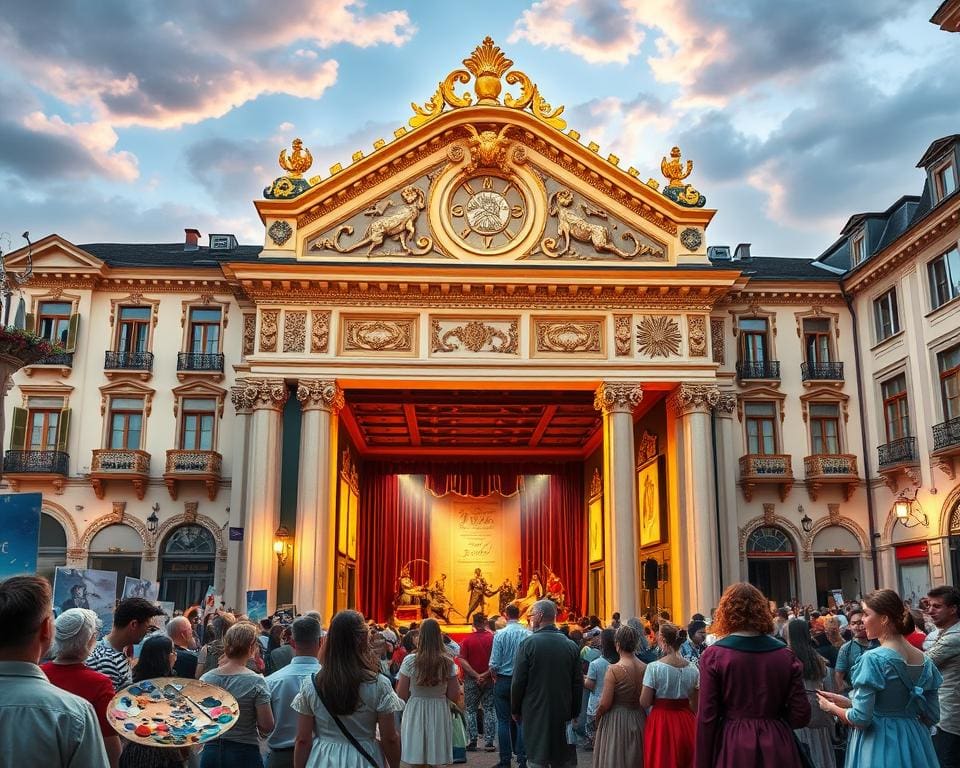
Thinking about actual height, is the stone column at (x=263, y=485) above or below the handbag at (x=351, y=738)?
above

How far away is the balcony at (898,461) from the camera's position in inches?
1028

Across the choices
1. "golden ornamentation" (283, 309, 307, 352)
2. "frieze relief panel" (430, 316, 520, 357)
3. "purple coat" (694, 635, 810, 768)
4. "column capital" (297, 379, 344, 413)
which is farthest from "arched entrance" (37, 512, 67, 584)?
"purple coat" (694, 635, 810, 768)

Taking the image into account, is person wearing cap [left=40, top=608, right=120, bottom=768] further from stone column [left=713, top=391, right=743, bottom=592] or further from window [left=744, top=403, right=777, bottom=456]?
window [left=744, top=403, right=777, bottom=456]

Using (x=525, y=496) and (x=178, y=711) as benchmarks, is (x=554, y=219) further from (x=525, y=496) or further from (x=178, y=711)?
(x=178, y=711)

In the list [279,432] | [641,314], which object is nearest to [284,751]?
[279,432]

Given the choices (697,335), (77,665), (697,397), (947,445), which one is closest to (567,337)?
→ (697,335)

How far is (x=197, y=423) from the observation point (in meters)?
28.4

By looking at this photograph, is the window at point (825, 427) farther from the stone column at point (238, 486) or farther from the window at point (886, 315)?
the stone column at point (238, 486)

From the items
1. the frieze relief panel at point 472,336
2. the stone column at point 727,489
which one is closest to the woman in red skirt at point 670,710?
the frieze relief panel at point 472,336

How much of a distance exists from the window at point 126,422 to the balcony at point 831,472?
21162 millimetres

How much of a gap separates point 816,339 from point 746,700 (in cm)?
2692

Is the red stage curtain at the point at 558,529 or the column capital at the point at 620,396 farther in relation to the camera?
the red stage curtain at the point at 558,529

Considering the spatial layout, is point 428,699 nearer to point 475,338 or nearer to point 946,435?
point 475,338

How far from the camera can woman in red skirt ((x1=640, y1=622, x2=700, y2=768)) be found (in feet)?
23.8
